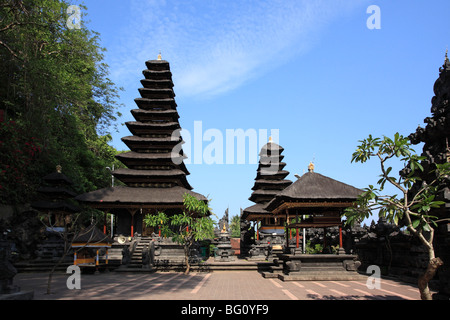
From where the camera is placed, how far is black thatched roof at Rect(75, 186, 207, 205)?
26.0m

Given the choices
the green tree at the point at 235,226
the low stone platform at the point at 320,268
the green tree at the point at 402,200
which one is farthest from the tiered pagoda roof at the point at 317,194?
the green tree at the point at 235,226

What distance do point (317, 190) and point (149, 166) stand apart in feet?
59.0

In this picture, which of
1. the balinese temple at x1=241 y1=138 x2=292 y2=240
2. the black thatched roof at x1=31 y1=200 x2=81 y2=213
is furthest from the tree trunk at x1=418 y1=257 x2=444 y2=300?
the balinese temple at x1=241 y1=138 x2=292 y2=240

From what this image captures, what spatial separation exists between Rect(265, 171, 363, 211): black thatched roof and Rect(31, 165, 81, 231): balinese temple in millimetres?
16780

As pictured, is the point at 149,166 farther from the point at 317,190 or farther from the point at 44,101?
the point at 317,190

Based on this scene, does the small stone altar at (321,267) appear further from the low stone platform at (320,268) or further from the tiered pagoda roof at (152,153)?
the tiered pagoda roof at (152,153)

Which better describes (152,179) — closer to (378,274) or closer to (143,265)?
(143,265)

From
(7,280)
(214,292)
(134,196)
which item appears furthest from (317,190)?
(134,196)

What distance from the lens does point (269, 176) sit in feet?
125

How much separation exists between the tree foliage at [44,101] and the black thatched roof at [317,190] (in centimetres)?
1420

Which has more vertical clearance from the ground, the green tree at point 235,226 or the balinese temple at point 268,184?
the balinese temple at point 268,184

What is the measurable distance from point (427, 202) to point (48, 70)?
77.2 ft

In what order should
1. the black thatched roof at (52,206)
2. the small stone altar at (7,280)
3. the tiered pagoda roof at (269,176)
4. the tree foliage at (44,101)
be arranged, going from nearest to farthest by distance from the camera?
the small stone altar at (7,280) < the tree foliage at (44,101) < the black thatched roof at (52,206) < the tiered pagoda roof at (269,176)

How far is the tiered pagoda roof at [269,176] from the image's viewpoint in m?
36.9
